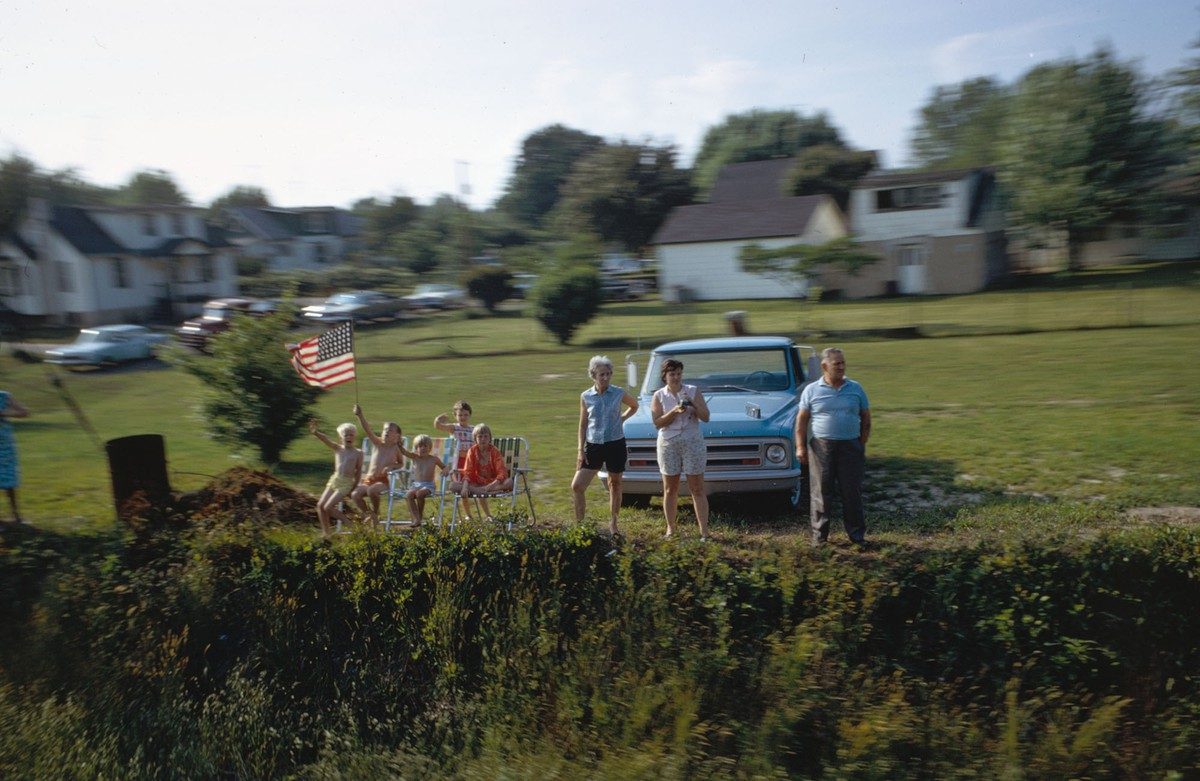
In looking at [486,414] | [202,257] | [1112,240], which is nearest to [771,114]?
[1112,240]

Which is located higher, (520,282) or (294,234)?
(294,234)

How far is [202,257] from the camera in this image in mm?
42469

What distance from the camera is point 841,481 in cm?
838

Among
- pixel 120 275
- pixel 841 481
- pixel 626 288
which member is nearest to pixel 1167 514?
pixel 841 481

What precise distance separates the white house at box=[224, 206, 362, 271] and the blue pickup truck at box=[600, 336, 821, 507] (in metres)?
46.8

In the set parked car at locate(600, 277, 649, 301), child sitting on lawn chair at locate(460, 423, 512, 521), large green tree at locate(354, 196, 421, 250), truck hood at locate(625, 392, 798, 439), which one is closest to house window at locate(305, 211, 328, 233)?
large green tree at locate(354, 196, 421, 250)

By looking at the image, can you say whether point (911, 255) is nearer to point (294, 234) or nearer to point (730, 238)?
point (730, 238)

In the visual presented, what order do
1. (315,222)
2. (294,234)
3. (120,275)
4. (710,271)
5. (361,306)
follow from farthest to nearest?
1. (315,222)
2. (294,234)
3. (710,271)
4. (361,306)
5. (120,275)

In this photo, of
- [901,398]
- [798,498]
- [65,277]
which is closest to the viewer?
[798,498]

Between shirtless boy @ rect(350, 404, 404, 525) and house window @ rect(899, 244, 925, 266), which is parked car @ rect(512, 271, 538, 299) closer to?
house window @ rect(899, 244, 925, 266)

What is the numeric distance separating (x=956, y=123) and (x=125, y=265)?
75231 mm

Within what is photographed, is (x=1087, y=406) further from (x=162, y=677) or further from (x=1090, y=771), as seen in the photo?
(x=162, y=677)

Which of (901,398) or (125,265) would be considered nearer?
(901,398)

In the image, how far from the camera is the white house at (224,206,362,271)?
56719 mm
